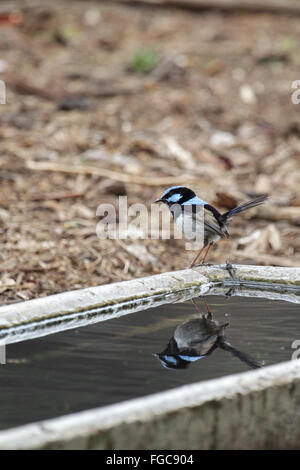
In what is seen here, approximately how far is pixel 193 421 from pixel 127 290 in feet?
4.96

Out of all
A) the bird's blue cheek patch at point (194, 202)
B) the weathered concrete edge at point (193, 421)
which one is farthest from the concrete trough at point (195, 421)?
the bird's blue cheek patch at point (194, 202)

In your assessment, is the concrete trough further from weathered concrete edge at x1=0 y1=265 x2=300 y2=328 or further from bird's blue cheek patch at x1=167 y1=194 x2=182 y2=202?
bird's blue cheek patch at x1=167 y1=194 x2=182 y2=202

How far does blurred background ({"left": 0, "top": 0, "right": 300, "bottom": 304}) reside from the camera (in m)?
5.55

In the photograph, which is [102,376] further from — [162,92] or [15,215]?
[162,92]

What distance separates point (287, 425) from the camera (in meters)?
2.50

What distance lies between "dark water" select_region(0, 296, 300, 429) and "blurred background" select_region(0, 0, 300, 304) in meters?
1.39

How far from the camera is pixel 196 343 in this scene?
3.37 metres

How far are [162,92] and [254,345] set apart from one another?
21.7 feet

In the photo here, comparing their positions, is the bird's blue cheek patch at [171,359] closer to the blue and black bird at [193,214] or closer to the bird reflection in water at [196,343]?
the bird reflection in water at [196,343]

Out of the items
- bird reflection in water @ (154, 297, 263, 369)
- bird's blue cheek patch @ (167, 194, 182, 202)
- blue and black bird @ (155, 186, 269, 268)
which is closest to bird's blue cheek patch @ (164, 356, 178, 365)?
bird reflection in water @ (154, 297, 263, 369)

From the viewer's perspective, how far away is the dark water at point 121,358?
2654 mm

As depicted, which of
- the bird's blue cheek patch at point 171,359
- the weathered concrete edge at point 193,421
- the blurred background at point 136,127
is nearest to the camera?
the weathered concrete edge at point 193,421

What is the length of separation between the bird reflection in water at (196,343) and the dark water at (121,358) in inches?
1.2
